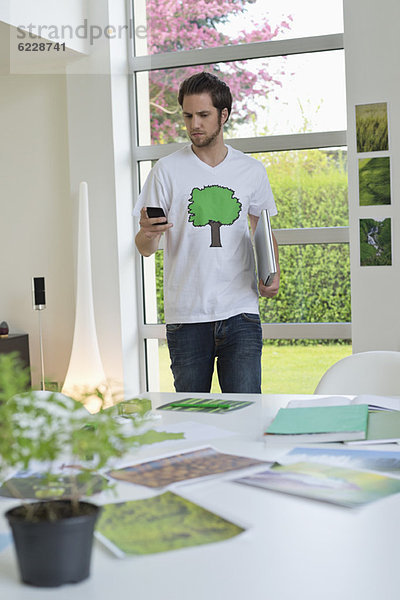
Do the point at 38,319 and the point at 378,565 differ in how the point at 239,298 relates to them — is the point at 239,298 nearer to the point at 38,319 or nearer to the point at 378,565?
the point at 378,565

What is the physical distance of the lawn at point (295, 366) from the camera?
443cm

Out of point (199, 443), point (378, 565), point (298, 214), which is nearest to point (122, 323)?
point (298, 214)

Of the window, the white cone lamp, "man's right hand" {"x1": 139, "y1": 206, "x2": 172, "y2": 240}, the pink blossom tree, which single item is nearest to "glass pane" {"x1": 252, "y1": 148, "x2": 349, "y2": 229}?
the window

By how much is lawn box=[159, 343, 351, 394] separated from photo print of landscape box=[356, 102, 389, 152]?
112 cm

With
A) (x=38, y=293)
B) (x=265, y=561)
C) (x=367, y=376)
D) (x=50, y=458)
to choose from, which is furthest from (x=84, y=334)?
(x=50, y=458)

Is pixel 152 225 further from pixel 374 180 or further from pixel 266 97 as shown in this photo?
pixel 266 97

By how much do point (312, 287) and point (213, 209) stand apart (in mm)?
1754

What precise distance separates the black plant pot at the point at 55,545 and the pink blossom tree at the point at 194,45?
3.88 metres

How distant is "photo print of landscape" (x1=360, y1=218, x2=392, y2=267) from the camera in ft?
13.2

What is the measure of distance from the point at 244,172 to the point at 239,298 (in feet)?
1.61

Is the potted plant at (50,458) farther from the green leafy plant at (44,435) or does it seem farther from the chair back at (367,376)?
the chair back at (367,376)

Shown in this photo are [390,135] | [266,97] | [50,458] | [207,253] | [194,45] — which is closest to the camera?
[50,458]

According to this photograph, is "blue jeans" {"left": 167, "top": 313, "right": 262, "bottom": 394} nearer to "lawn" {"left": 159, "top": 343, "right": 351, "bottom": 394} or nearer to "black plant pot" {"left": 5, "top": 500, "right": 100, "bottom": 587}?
"lawn" {"left": 159, "top": 343, "right": 351, "bottom": 394}

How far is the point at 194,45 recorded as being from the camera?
4.63 m
